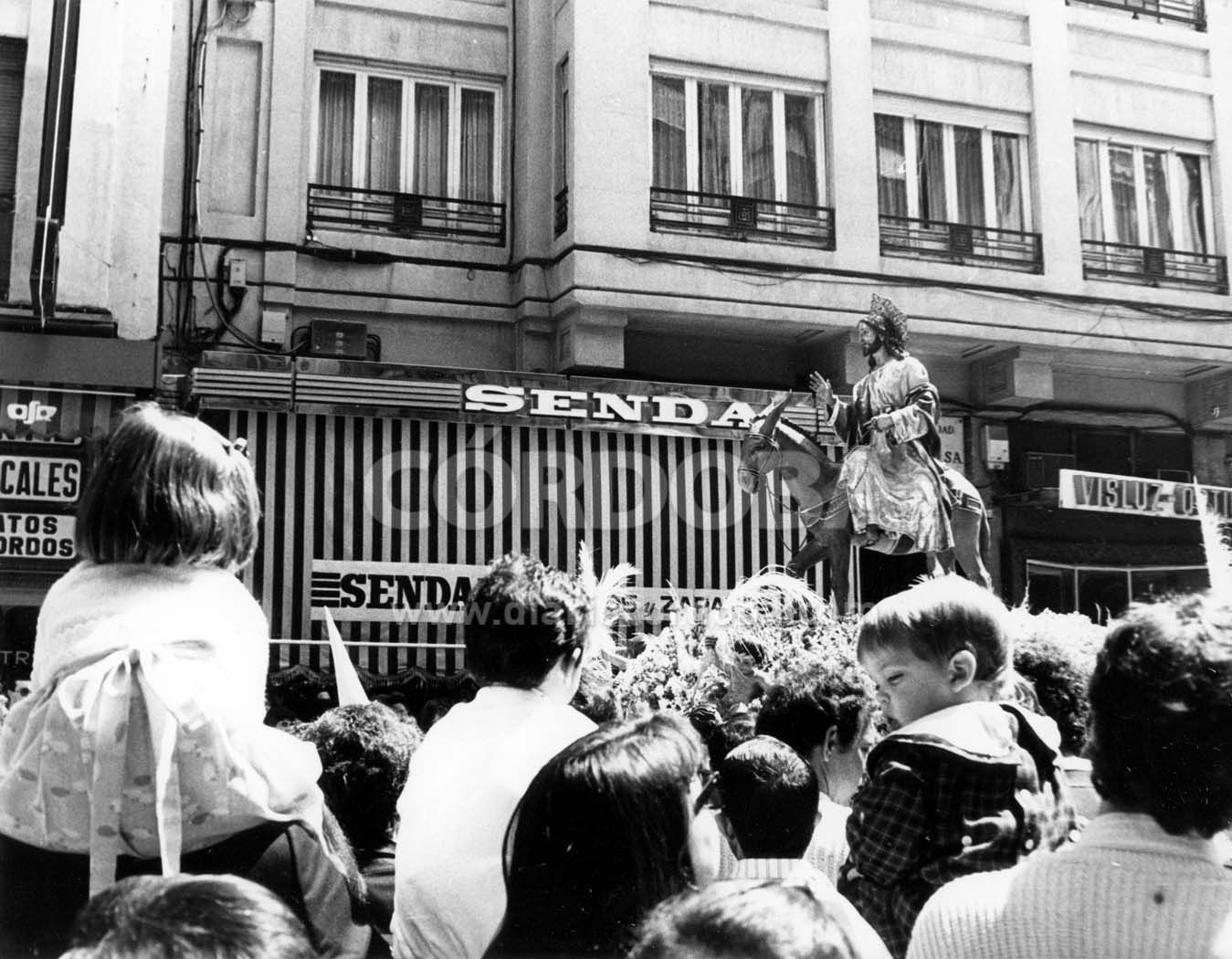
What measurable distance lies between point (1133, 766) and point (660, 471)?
1060cm

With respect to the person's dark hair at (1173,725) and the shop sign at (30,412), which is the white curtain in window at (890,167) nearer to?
the shop sign at (30,412)

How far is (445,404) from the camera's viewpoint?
38.4 ft

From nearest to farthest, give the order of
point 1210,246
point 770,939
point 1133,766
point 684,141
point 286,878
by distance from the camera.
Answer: point 770,939 < point 1133,766 < point 286,878 < point 684,141 < point 1210,246

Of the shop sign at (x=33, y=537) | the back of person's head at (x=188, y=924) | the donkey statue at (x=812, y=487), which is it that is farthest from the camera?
the shop sign at (x=33, y=537)

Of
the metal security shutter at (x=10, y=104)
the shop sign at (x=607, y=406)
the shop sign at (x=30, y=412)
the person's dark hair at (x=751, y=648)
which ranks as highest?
the metal security shutter at (x=10, y=104)

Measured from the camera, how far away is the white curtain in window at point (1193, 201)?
576 inches

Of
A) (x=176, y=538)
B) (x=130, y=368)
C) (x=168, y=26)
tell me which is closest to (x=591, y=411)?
(x=130, y=368)

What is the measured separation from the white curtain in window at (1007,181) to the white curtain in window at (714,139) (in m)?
2.99

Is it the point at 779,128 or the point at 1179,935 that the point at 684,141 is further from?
the point at 1179,935

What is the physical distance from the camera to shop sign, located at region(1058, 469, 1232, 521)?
13203mm

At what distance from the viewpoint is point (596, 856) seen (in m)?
1.96

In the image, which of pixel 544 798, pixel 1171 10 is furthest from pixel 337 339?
pixel 544 798

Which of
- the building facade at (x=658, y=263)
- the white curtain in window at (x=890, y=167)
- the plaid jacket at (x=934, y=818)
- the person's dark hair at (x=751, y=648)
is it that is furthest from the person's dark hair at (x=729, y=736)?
the white curtain in window at (x=890, y=167)

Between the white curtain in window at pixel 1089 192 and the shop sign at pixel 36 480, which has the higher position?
the white curtain in window at pixel 1089 192
